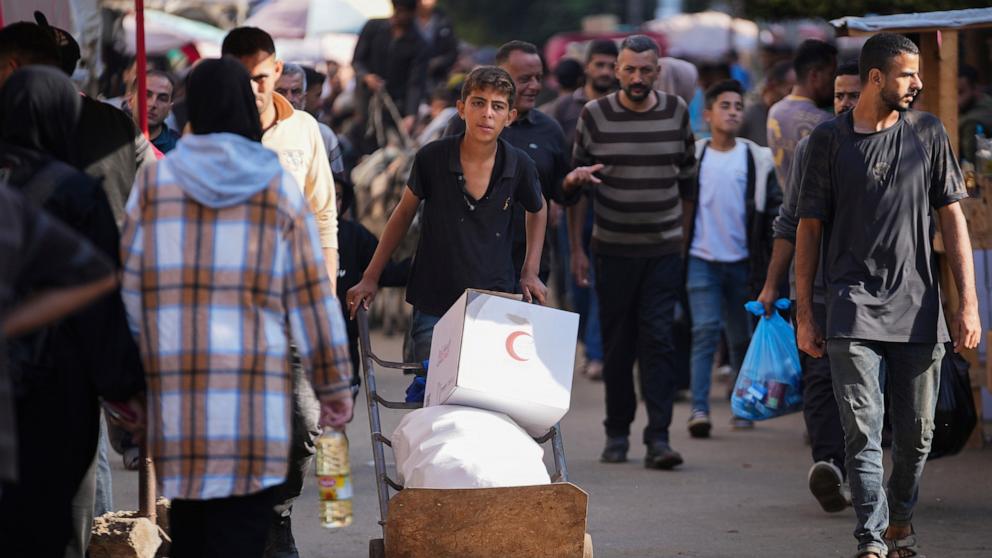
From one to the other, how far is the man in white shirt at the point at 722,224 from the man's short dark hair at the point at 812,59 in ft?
1.94

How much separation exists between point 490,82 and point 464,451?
6.02 feet

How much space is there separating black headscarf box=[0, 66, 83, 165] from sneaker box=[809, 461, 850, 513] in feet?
12.8

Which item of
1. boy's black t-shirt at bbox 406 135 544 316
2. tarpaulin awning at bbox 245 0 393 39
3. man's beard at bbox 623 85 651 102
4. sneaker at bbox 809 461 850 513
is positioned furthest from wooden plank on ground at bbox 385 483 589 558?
tarpaulin awning at bbox 245 0 393 39

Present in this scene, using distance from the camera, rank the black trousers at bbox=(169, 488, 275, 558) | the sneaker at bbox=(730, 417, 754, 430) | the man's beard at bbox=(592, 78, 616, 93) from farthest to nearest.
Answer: the man's beard at bbox=(592, 78, 616, 93) < the sneaker at bbox=(730, 417, 754, 430) < the black trousers at bbox=(169, 488, 275, 558)

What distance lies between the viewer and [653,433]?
864 centimetres

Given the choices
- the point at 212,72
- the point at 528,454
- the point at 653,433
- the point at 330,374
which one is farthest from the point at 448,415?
the point at 653,433

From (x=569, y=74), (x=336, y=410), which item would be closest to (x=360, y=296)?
(x=336, y=410)

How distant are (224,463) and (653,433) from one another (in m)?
4.55

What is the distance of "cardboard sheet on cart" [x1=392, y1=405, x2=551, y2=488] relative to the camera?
5.41 metres

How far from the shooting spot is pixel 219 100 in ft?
15.1

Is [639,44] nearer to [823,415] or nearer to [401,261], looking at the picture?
[401,261]

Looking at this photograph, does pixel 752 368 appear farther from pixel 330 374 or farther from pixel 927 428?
pixel 330 374

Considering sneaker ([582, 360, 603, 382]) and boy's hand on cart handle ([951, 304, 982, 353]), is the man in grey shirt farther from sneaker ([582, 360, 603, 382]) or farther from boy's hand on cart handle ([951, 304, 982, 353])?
sneaker ([582, 360, 603, 382])

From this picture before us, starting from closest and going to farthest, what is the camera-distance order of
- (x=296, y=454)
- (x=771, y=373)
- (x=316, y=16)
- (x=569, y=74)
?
(x=296, y=454), (x=771, y=373), (x=569, y=74), (x=316, y=16)
